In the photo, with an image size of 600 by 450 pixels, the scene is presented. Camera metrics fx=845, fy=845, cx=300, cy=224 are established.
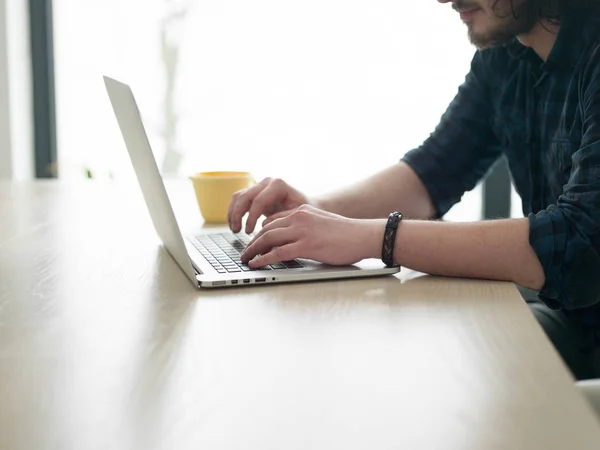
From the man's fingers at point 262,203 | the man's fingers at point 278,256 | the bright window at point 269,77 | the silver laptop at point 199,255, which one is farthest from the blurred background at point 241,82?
the man's fingers at point 278,256

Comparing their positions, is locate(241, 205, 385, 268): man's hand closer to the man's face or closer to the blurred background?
the man's face

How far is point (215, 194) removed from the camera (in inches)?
56.9

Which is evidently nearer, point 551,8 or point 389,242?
point 389,242

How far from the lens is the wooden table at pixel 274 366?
1.90 ft

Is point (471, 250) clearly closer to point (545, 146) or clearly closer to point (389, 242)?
point (389, 242)

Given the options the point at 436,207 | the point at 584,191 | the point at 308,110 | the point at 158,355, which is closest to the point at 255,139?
the point at 308,110

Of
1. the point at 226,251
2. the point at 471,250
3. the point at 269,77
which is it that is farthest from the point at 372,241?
the point at 269,77

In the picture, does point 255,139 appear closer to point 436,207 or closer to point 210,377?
point 436,207

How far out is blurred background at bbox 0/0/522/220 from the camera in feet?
9.35

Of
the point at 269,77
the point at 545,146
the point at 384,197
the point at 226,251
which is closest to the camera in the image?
the point at 226,251

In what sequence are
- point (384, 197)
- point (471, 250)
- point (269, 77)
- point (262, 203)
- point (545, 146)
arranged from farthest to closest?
point (269, 77) → point (384, 197) → point (545, 146) → point (262, 203) → point (471, 250)

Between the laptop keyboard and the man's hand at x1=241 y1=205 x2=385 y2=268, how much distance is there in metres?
0.02

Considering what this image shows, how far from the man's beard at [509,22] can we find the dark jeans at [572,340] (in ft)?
1.49

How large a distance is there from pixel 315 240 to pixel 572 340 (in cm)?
53
